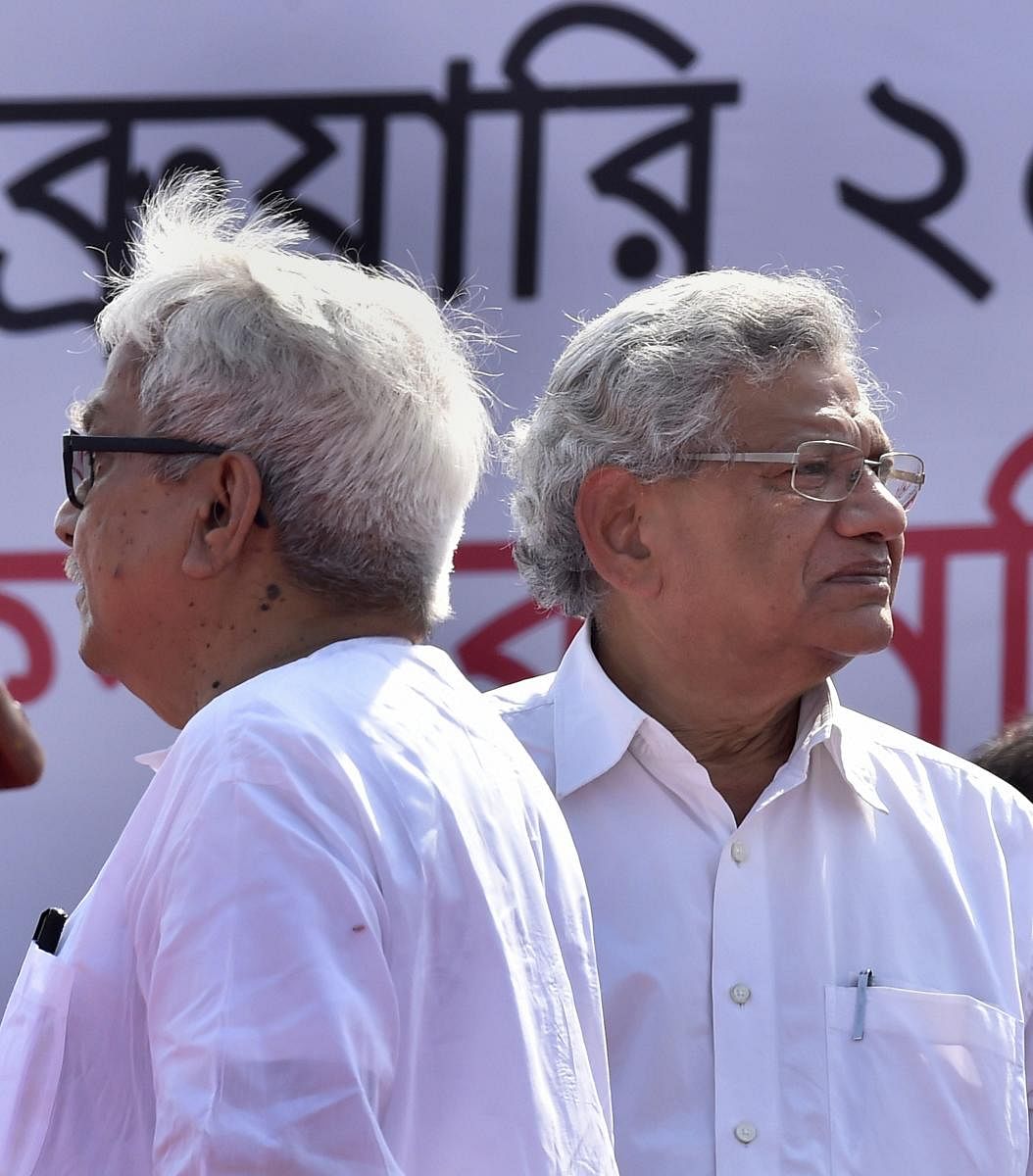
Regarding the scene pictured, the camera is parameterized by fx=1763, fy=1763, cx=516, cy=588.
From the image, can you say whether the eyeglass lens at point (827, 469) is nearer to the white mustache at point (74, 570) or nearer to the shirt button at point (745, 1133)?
the shirt button at point (745, 1133)

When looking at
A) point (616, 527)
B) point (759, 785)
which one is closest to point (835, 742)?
point (759, 785)

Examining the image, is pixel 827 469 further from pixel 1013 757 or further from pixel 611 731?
pixel 1013 757

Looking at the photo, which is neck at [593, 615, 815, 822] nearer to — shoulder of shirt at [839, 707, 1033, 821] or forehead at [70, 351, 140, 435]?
shoulder of shirt at [839, 707, 1033, 821]

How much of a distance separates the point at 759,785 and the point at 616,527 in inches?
12.8

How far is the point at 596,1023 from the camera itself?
4.48ft

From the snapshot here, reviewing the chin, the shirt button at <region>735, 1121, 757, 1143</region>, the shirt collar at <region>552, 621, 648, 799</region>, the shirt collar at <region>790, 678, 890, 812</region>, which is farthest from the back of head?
the shirt button at <region>735, 1121, 757, 1143</region>

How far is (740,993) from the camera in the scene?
173 centimetres

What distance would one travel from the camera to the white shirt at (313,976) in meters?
1.09

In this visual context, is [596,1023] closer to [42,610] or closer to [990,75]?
[42,610]

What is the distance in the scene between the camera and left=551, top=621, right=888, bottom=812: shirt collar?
1.85 m

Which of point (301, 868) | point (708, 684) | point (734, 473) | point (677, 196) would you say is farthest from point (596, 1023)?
point (677, 196)

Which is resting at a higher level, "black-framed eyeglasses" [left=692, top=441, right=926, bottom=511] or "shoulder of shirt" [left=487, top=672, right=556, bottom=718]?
"black-framed eyeglasses" [left=692, top=441, right=926, bottom=511]

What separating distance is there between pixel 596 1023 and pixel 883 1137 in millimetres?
483

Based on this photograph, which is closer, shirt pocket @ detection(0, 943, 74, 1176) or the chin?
shirt pocket @ detection(0, 943, 74, 1176)
